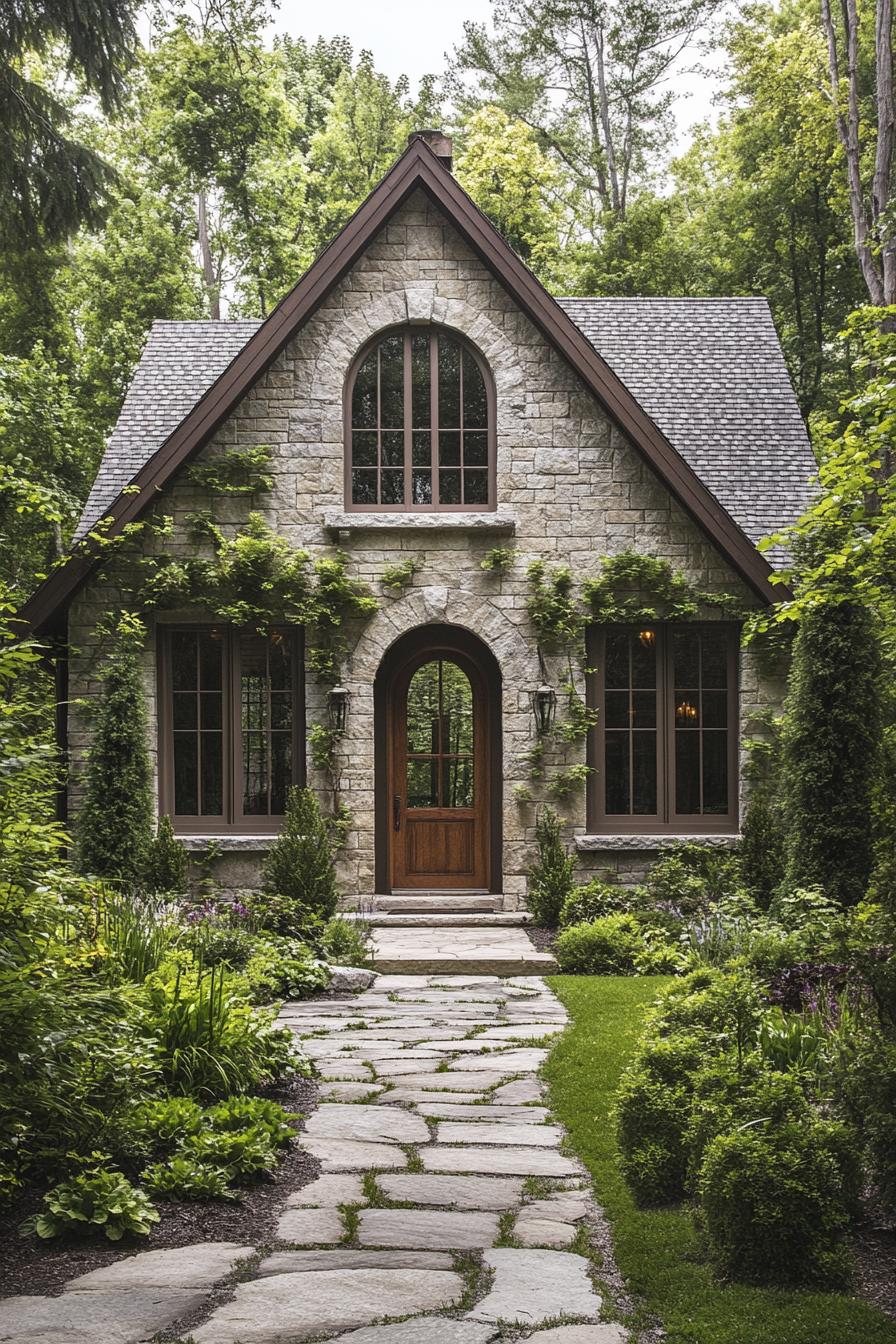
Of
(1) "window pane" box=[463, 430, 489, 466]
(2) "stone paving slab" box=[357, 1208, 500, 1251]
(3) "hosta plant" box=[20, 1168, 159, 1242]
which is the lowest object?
(2) "stone paving slab" box=[357, 1208, 500, 1251]

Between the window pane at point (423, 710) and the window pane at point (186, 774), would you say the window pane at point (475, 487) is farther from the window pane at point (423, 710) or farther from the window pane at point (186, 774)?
the window pane at point (186, 774)

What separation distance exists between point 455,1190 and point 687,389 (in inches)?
445

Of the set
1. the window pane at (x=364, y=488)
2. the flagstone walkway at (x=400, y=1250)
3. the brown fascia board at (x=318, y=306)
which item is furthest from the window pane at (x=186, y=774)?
the flagstone walkway at (x=400, y=1250)

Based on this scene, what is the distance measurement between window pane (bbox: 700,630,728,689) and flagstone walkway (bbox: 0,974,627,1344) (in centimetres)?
667

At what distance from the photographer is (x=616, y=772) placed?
12.5m

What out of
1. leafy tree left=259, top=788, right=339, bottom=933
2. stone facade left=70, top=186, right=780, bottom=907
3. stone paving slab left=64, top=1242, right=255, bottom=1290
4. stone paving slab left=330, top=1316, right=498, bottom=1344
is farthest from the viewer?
stone facade left=70, top=186, right=780, bottom=907

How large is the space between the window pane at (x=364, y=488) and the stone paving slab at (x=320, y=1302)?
9571 millimetres

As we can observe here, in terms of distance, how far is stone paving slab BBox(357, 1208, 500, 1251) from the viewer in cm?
400

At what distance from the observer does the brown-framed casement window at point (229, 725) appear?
12.5 meters

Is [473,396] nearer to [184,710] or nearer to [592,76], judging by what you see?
[184,710]

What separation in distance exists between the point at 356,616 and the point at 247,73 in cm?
1623

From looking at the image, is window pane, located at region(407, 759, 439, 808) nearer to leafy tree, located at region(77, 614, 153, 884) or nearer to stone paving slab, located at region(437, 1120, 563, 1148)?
leafy tree, located at region(77, 614, 153, 884)

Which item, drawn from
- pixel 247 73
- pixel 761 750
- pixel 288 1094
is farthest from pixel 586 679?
pixel 247 73

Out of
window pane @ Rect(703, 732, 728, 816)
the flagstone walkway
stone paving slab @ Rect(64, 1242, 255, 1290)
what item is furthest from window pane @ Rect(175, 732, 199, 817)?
stone paving slab @ Rect(64, 1242, 255, 1290)
